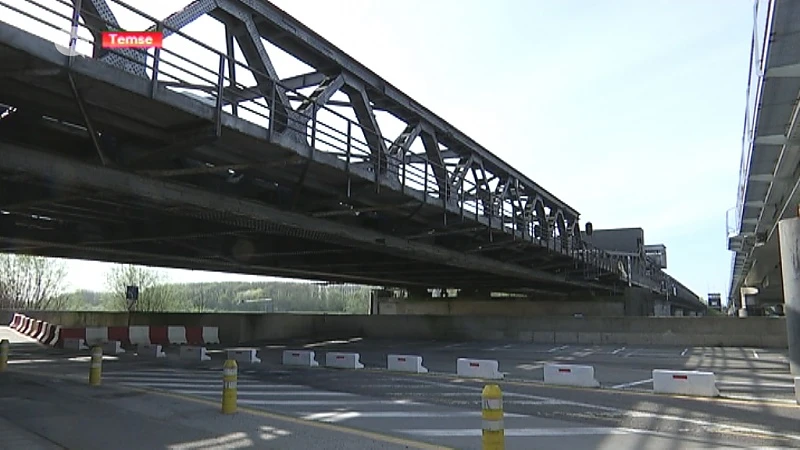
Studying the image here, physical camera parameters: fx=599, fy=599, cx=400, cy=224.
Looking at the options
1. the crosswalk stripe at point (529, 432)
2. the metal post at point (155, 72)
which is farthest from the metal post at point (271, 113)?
the crosswalk stripe at point (529, 432)

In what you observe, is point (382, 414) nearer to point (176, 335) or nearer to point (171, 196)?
point (171, 196)

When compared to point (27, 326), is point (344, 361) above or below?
below

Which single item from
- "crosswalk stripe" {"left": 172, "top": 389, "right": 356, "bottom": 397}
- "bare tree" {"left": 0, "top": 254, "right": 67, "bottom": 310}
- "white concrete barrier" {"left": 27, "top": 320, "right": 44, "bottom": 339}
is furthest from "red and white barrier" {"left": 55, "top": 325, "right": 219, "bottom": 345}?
"bare tree" {"left": 0, "top": 254, "right": 67, "bottom": 310}

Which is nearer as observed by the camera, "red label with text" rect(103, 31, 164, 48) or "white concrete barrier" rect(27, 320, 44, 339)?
"red label with text" rect(103, 31, 164, 48)

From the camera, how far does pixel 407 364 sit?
17141mm

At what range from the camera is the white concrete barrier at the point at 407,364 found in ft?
55.3

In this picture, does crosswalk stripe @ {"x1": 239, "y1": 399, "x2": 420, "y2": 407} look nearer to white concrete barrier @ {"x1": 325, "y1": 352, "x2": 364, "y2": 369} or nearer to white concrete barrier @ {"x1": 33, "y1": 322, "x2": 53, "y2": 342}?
white concrete barrier @ {"x1": 325, "y1": 352, "x2": 364, "y2": 369}

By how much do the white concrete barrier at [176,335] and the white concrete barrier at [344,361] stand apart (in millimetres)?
14209

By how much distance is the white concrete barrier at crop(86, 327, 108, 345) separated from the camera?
27.9 metres

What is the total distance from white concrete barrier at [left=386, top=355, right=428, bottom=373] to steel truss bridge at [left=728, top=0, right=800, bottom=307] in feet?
35.8

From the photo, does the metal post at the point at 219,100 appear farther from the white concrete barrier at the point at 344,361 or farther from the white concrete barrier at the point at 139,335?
Answer: the white concrete barrier at the point at 139,335

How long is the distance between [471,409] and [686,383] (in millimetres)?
4852

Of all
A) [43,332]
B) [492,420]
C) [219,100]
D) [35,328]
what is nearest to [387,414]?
[492,420]

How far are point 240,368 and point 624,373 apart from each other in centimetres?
1112
